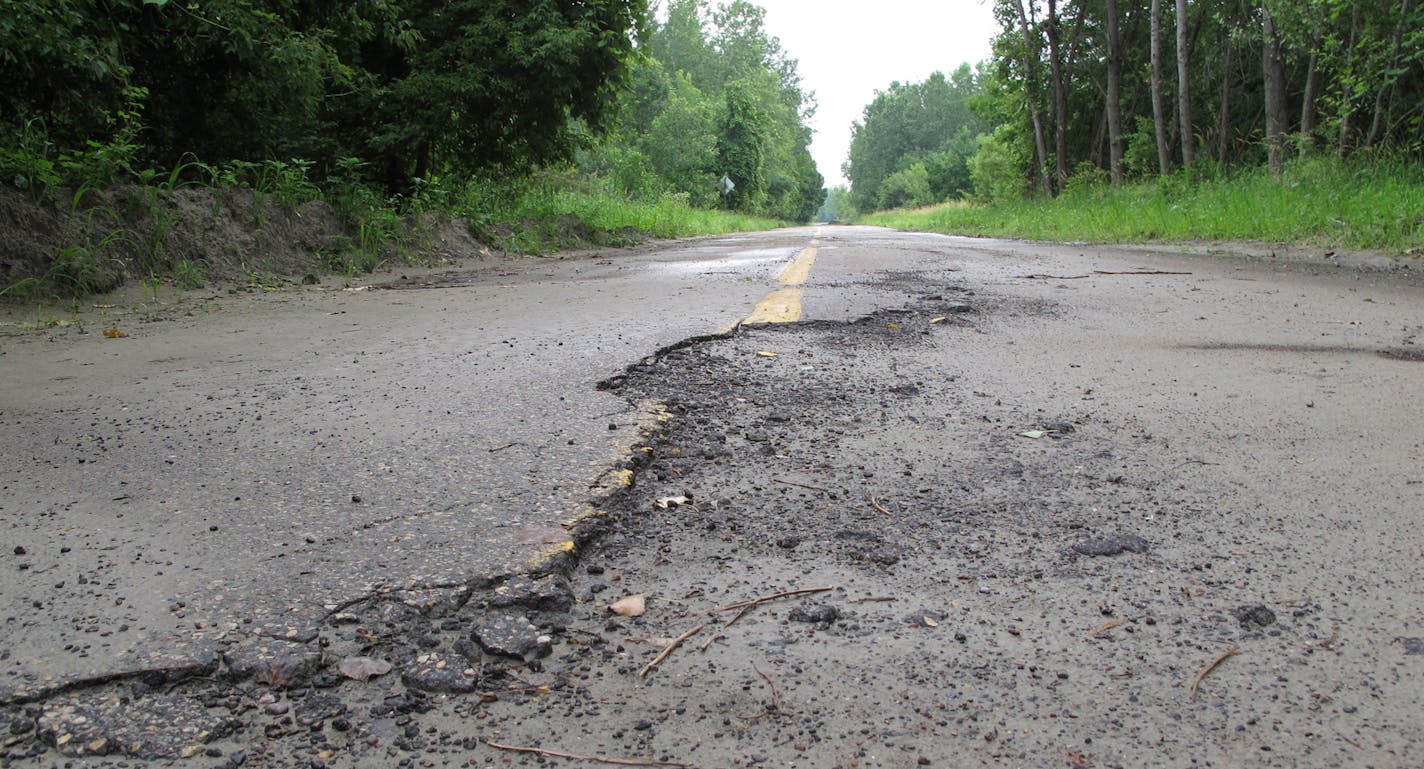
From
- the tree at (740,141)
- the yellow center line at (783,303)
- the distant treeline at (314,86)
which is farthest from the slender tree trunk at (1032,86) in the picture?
the tree at (740,141)

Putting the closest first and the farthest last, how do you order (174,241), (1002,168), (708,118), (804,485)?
(804,485) → (174,241) → (1002,168) → (708,118)

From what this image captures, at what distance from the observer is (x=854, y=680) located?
1.38 m

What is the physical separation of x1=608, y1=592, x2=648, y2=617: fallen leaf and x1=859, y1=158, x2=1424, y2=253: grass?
8.94 m

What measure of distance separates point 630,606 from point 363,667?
0.45m

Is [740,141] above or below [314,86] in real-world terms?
above

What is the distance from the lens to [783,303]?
5.55 m

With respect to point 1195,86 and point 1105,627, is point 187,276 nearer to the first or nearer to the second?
point 1105,627

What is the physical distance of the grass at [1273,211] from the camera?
28.9 feet

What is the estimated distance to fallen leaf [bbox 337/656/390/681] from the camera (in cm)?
139

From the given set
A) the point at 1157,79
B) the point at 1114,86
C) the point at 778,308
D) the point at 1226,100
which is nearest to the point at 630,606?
the point at 778,308

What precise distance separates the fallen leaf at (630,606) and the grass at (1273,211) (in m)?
8.94

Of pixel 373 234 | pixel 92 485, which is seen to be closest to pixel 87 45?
pixel 373 234

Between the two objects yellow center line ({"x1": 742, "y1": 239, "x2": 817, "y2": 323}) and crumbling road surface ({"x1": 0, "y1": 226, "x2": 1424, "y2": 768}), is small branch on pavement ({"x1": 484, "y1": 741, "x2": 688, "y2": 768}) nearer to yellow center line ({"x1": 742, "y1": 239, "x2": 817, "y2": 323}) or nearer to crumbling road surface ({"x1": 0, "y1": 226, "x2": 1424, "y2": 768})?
crumbling road surface ({"x1": 0, "y1": 226, "x2": 1424, "y2": 768})

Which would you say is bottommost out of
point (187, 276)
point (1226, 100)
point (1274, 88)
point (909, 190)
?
point (909, 190)
